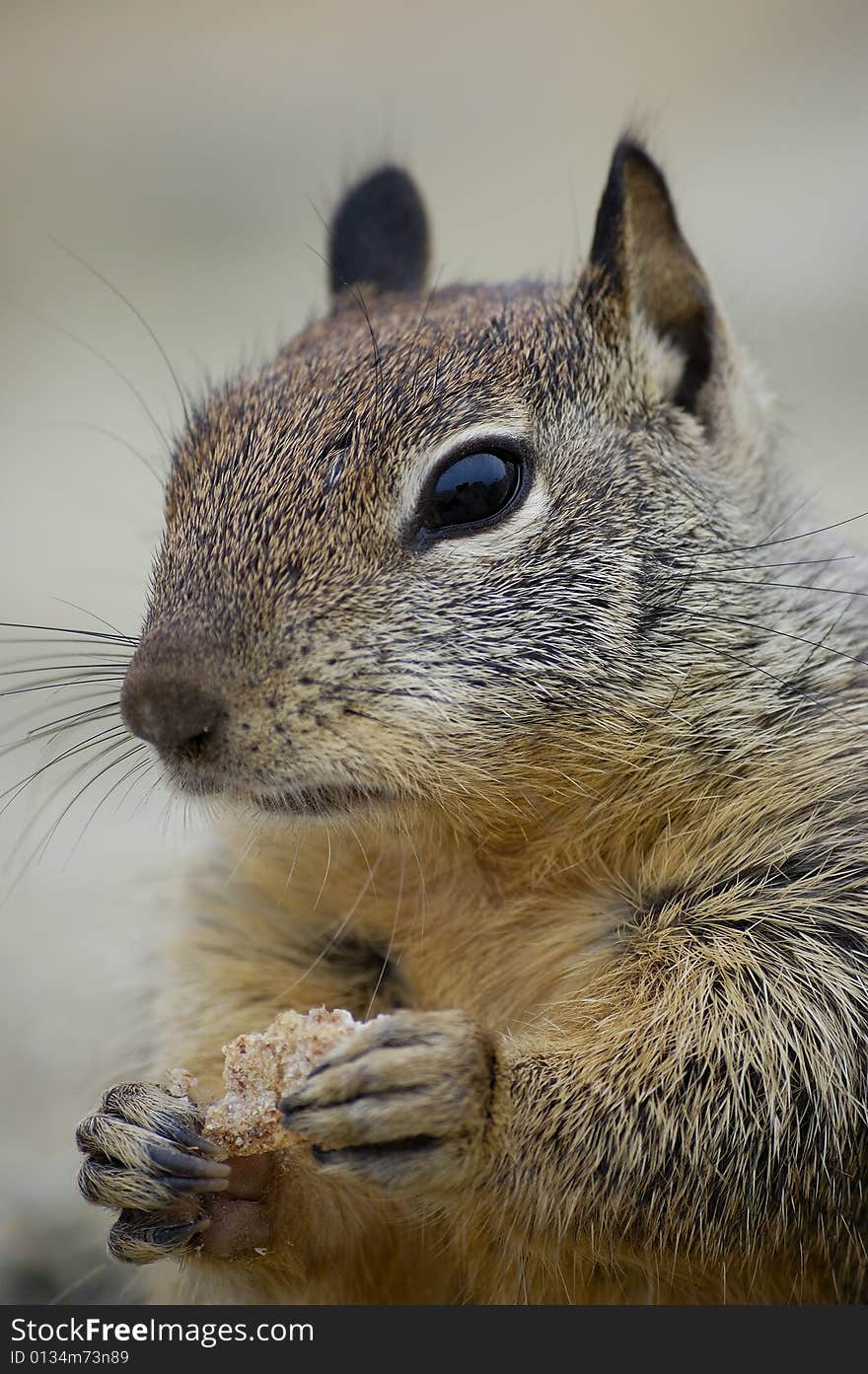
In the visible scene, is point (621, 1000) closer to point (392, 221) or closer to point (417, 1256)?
point (417, 1256)

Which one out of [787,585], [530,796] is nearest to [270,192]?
[787,585]

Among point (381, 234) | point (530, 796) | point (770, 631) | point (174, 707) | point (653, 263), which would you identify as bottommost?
point (530, 796)

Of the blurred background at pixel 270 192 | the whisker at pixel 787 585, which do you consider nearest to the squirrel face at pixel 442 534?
the whisker at pixel 787 585

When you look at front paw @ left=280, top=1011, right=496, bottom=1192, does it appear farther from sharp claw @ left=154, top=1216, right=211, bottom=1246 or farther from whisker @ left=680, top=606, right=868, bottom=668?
whisker @ left=680, top=606, right=868, bottom=668

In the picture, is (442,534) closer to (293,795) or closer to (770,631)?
(293,795)

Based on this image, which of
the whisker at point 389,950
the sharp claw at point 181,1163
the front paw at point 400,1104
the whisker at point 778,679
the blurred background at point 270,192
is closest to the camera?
the front paw at point 400,1104

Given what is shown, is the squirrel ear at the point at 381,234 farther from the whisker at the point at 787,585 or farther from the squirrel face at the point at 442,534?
the whisker at the point at 787,585
